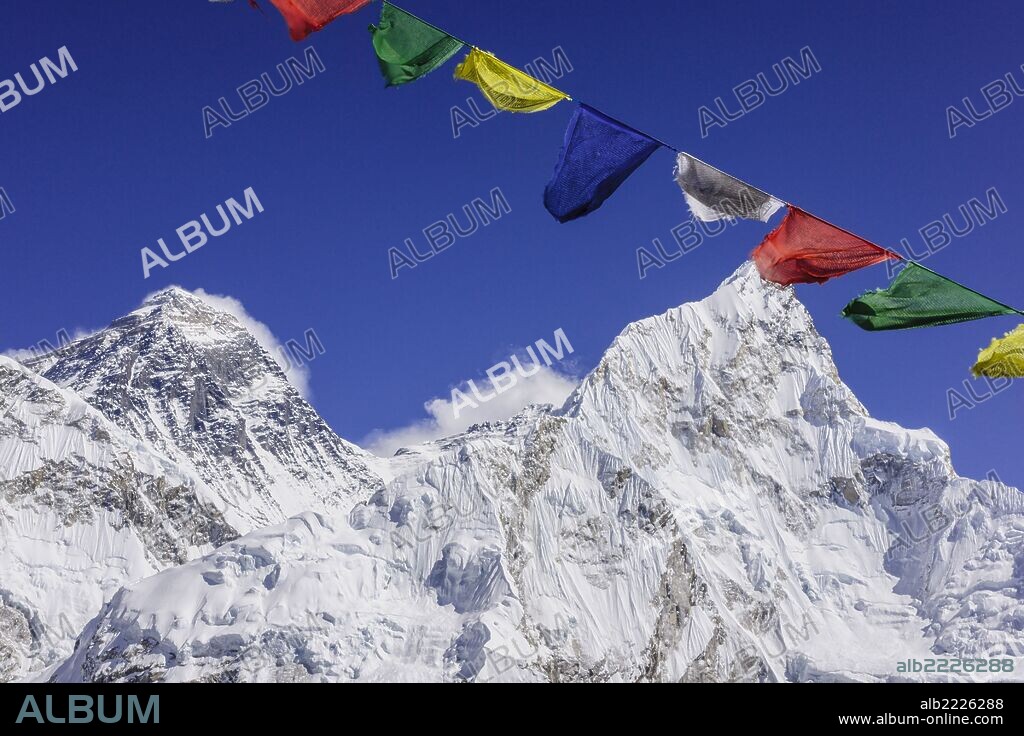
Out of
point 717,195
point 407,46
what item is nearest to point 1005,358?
point 717,195

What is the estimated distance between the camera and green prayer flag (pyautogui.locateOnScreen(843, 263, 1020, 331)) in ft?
61.1

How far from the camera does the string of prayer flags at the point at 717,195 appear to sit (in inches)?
815

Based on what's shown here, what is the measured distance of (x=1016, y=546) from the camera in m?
189

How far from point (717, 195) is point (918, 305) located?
3.88 metres

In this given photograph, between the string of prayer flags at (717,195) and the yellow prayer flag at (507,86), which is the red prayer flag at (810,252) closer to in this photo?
the string of prayer flags at (717,195)

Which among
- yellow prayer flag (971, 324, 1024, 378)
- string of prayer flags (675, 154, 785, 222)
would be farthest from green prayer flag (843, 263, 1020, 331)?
string of prayer flags (675, 154, 785, 222)

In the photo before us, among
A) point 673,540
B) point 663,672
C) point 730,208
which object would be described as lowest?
point 663,672

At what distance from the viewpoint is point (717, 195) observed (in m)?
21.2

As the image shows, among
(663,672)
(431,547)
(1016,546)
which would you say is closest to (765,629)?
(663,672)

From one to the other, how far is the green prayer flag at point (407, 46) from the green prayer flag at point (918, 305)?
27.3ft

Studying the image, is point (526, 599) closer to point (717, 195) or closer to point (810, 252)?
point (717, 195)
